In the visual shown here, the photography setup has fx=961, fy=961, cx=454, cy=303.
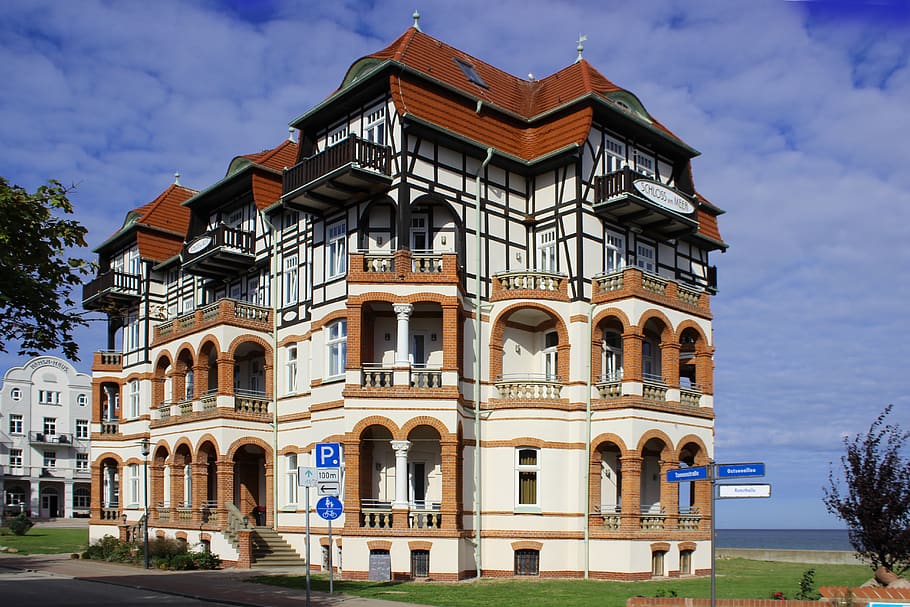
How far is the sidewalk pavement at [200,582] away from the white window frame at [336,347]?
635cm

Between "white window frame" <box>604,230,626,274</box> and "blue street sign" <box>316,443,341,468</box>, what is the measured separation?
14616 mm

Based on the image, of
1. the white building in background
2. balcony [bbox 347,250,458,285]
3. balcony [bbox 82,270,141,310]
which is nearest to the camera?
balcony [bbox 347,250,458,285]

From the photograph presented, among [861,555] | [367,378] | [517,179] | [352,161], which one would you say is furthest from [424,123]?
[861,555]

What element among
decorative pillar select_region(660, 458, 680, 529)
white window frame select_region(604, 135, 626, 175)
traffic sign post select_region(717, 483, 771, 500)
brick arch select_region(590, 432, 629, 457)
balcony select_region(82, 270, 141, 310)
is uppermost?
white window frame select_region(604, 135, 626, 175)

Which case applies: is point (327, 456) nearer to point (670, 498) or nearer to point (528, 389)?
point (528, 389)

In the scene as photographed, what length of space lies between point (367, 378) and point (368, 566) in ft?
17.6

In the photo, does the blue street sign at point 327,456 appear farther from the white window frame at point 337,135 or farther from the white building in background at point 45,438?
the white building in background at point 45,438

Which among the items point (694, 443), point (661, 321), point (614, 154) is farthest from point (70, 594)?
point (614, 154)

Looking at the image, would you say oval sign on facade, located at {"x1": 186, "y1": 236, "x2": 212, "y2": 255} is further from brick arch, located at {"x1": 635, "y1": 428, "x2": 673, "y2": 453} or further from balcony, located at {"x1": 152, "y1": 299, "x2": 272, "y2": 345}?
brick arch, located at {"x1": 635, "y1": 428, "x2": 673, "y2": 453}

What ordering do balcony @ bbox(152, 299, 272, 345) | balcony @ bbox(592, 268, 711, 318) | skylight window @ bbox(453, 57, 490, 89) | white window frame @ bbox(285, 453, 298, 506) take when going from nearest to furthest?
balcony @ bbox(592, 268, 711, 318) < skylight window @ bbox(453, 57, 490, 89) < white window frame @ bbox(285, 453, 298, 506) < balcony @ bbox(152, 299, 272, 345)

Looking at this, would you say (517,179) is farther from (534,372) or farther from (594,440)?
(594,440)

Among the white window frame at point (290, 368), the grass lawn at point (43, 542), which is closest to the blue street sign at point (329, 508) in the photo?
the white window frame at point (290, 368)

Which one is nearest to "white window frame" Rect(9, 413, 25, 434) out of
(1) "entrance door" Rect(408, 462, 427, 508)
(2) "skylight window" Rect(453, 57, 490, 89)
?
(1) "entrance door" Rect(408, 462, 427, 508)

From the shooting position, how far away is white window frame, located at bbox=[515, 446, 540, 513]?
96.3 feet
